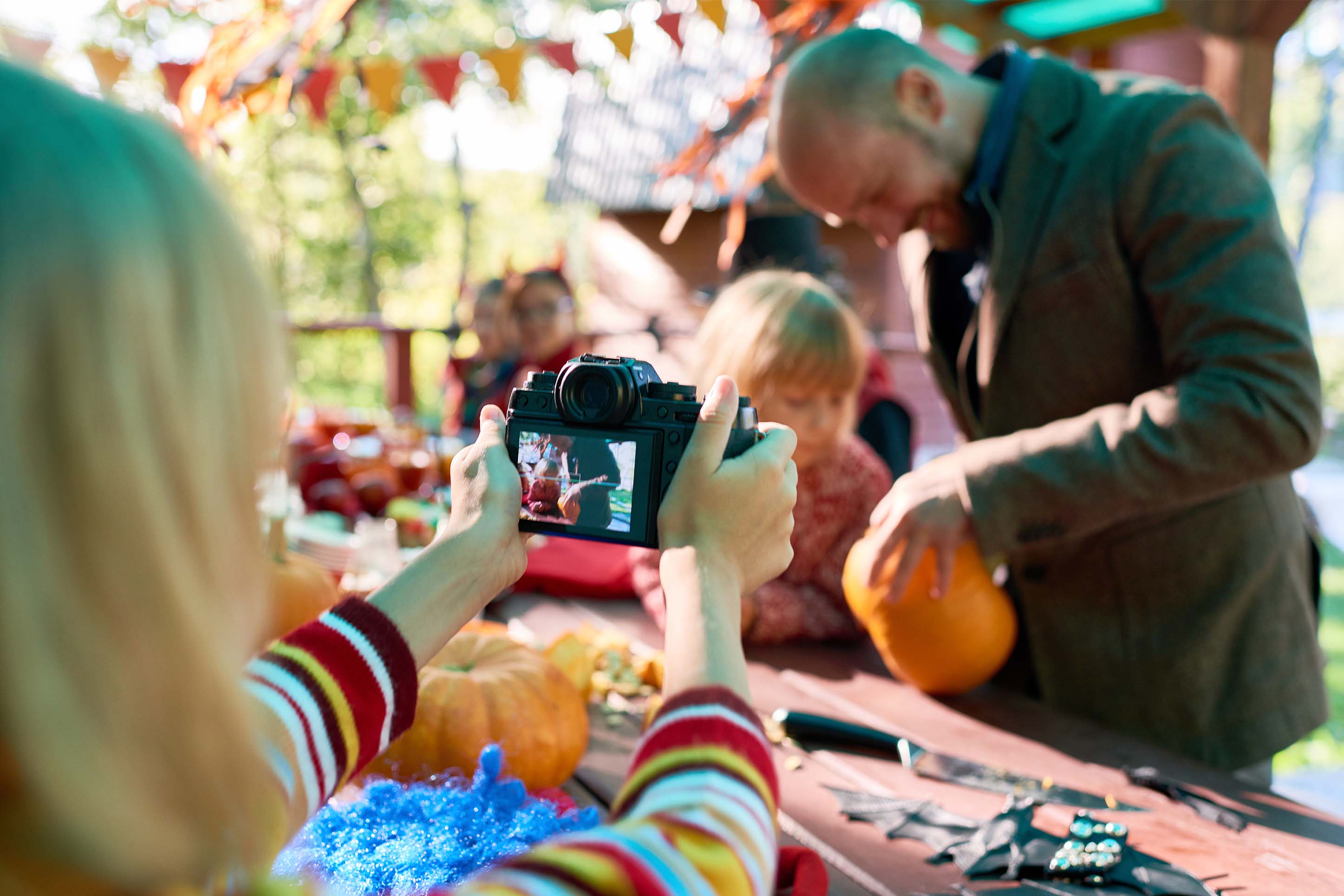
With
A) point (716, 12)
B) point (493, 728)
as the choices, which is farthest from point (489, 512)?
point (716, 12)

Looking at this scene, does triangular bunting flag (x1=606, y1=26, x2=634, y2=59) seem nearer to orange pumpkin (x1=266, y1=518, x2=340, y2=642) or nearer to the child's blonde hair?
the child's blonde hair

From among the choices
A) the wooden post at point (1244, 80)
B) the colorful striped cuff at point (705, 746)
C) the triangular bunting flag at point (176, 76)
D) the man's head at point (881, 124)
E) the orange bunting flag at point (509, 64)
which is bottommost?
the colorful striped cuff at point (705, 746)

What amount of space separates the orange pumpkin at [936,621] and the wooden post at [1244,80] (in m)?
1.95

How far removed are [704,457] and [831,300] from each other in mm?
1546

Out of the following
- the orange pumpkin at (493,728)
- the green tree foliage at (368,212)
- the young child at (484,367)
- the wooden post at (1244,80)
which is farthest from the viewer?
the green tree foliage at (368,212)

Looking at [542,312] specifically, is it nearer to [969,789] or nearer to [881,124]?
[881,124]

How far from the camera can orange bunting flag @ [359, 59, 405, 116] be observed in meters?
3.92

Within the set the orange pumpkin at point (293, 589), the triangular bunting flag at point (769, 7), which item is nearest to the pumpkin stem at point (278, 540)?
the orange pumpkin at point (293, 589)

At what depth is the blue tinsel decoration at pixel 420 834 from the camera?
925 millimetres

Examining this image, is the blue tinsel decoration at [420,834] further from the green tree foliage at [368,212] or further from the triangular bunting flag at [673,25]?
the green tree foliage at [368,212]

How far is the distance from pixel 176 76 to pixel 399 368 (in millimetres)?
3399

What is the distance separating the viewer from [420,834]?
98 centimetres

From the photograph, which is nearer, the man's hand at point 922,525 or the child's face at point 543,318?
the man's hand at point 922,525

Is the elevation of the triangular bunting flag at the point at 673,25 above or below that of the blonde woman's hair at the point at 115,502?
above
